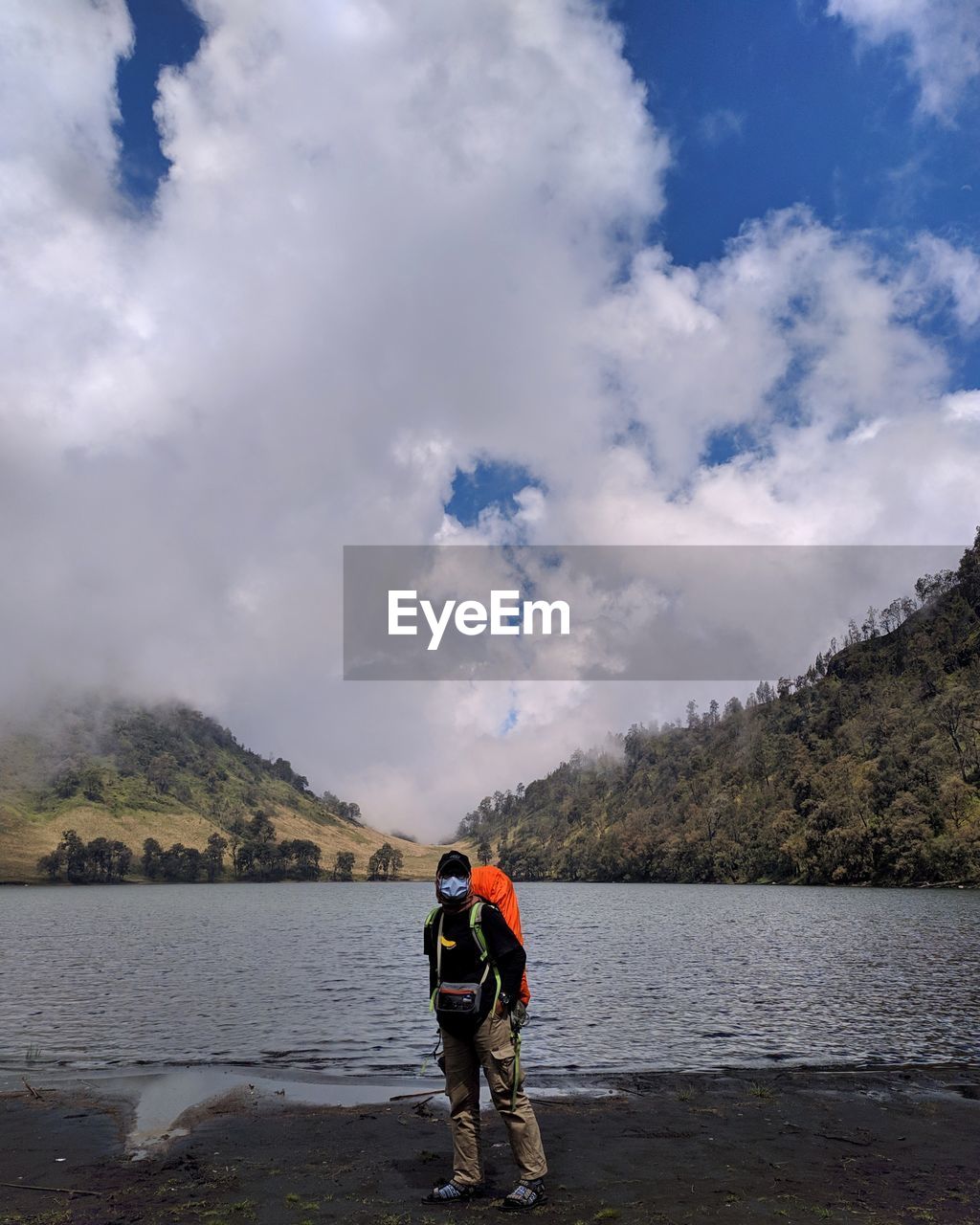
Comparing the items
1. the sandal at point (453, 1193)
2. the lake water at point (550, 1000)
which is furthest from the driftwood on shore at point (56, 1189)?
the lake water at point (550, 1000)

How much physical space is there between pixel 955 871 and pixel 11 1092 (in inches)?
8244

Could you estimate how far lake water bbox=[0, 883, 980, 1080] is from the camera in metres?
27.2

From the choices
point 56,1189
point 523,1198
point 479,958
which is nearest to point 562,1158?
point 523,1198

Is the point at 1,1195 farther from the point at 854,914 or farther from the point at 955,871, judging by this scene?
the point at 955,871

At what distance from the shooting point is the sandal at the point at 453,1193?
1180 centimetres

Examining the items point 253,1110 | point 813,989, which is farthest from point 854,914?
point 253,1110

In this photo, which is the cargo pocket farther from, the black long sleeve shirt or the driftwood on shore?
the driftwood on shore

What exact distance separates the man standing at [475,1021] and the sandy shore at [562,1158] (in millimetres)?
540

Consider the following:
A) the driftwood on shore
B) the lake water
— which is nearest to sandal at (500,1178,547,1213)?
the driftwood on shore

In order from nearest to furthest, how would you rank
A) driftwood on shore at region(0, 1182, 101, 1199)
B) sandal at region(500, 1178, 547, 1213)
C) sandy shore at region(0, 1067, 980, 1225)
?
sandal at region(500, 1178, 547, 1213), sandy shore at region(0, 1067, 980, 1225), driftwood on shore at region(0, 1182, 101, 1199)

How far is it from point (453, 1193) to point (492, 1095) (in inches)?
57.8

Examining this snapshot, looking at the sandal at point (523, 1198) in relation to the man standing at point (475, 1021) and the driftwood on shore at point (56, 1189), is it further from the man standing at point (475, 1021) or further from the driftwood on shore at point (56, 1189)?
the driftwood on shore at point (56, 1189)

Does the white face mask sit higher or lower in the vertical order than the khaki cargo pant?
higher

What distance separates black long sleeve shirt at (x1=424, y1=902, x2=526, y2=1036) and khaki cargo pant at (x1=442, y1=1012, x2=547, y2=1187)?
28 cm
